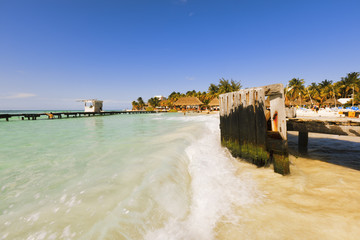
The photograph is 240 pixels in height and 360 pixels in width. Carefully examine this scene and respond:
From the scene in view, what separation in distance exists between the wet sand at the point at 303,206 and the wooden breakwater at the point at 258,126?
37cm

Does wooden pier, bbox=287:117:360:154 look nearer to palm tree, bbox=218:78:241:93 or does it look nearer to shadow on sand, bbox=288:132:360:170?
shadow on sand, bbox=288:132:360:170

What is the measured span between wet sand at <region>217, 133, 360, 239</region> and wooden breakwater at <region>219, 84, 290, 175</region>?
1.22 feet

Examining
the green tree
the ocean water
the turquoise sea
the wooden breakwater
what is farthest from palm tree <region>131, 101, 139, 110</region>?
the wooden breakwater

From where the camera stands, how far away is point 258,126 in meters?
3.78

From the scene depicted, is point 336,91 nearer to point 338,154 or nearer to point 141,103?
point 338,154

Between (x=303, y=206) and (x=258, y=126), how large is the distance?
183cm

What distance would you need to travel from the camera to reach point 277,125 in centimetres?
347

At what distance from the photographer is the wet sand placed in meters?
1.93

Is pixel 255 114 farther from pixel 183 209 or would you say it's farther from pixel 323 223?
pixel 183 209

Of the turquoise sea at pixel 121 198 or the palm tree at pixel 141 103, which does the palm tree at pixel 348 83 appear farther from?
the palm tree at pixel 141 103

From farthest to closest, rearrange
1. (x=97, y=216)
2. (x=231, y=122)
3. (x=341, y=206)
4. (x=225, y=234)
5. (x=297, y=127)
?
(x=231, y=122) → (x=297, y=127) → (x=341, y=206) → (x=97, y=216) → (x=225, y=234)

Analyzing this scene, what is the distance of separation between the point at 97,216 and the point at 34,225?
796mm

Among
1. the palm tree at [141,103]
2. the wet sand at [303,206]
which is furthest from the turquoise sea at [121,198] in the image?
the palm tree at [141,103]

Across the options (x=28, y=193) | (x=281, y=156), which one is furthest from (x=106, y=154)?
(x=281, y=156)
